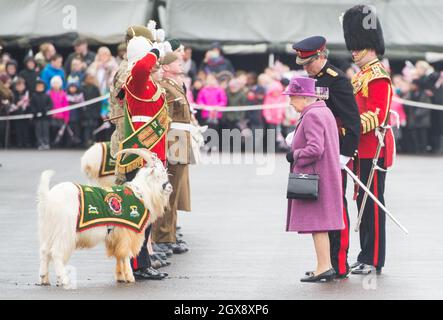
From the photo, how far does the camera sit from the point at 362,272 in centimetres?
1112

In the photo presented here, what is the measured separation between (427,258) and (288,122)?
46.8 ft

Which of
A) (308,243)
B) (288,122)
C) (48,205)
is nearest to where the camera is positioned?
(48,205)

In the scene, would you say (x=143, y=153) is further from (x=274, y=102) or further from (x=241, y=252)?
(x=274, y=102)

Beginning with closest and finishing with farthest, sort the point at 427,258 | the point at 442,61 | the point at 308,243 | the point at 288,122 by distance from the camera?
the point at 427,258 < the point at 308,243 < the point at 288,122 < the point at 442,61

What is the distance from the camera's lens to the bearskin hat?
11.3 metres

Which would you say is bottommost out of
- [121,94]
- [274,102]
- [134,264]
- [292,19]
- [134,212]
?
[134,264]

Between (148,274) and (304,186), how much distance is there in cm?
150

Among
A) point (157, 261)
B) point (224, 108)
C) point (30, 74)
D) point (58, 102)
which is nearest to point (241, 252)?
point (157, 261)

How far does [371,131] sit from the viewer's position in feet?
36.3

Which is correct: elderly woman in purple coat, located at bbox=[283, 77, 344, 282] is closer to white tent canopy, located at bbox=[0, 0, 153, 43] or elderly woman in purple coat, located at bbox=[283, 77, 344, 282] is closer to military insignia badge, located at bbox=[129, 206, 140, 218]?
military insignia badge, located at bbox=[129, 206, 140, 218]

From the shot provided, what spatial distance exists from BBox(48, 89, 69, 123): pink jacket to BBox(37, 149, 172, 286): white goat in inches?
632

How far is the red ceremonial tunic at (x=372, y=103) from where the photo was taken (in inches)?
432

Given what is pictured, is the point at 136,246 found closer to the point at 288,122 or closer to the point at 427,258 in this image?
the point at 427,258
